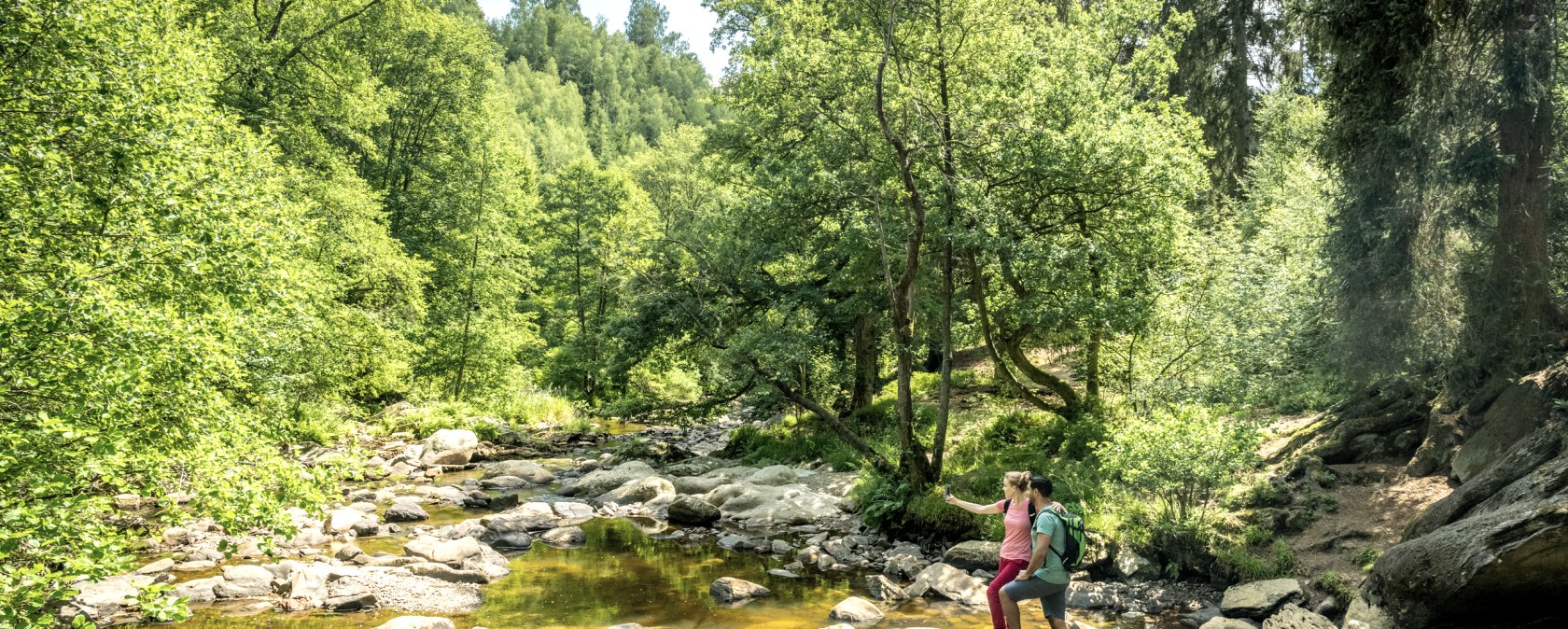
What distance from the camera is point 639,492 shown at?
64.0 feet

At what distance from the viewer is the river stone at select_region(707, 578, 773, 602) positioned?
12.2m

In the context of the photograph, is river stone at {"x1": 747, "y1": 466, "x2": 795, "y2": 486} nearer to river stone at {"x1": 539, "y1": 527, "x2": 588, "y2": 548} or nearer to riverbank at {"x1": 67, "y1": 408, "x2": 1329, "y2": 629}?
riverbank at {"x1": 67, "y1": 408, "x2": 1329, "y2": 629}

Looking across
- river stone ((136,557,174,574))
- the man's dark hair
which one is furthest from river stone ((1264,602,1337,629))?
river stone ((136,557,174,574))

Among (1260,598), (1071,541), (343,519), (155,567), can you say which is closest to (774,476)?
(343,519)

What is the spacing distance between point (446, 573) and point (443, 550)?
2.81 feet

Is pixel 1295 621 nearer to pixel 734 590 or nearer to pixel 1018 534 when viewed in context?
pixel 1018 534

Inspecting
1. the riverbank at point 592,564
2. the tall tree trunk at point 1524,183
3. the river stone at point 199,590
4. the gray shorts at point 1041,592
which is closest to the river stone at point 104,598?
the riverbank at point 592,564

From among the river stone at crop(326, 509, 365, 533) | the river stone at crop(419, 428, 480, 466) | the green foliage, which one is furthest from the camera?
the river stone at crop(419, 428, 480, 466)

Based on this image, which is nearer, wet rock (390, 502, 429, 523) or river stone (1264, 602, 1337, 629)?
river stone (1264, 602, 1337, 629)

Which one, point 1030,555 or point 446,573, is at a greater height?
point 1030,555

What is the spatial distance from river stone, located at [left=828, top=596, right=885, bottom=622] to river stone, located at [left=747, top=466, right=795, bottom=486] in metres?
8.39

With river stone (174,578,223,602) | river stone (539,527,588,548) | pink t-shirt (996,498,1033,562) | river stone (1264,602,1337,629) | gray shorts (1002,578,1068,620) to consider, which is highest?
pink t-shirt (996,498,1033,562)

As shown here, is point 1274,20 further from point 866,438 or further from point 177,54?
point 177,54

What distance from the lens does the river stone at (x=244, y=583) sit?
11.3m
